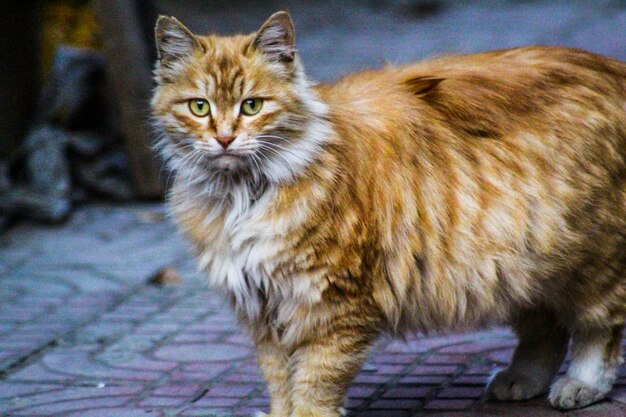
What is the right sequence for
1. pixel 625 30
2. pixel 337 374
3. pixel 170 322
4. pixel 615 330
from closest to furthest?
pixel 337 374, pixel 615 330, pixel 170 322, pixel 625 30

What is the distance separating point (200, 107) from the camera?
365cm

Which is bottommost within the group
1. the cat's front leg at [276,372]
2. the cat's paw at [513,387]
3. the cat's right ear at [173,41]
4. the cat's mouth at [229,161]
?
the cat's paw at [513,387]

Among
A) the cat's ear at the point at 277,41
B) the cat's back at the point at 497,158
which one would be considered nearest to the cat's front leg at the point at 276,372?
the cat's back at the point at 497,158

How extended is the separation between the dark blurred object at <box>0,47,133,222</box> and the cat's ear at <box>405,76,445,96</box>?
451 cm

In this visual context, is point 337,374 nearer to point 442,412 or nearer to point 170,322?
→ point 442,412

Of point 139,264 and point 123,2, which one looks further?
point 123,2

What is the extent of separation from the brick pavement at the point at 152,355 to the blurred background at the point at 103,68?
2.71 feet

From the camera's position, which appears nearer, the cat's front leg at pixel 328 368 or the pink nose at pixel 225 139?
the pink nose at pixel 225 139

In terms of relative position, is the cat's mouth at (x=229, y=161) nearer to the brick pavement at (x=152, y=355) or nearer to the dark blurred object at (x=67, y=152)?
the brick pavement at (x=152, y=355)

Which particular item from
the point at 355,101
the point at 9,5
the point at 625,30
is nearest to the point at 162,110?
the point at 355,101

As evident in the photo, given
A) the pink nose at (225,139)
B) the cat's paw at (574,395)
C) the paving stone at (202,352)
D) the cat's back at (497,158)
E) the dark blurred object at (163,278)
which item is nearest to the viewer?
the pink nose at (225,139)

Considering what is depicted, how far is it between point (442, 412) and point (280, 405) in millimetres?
653

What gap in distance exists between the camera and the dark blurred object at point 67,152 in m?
7.87

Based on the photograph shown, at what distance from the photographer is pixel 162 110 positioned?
3750mm
